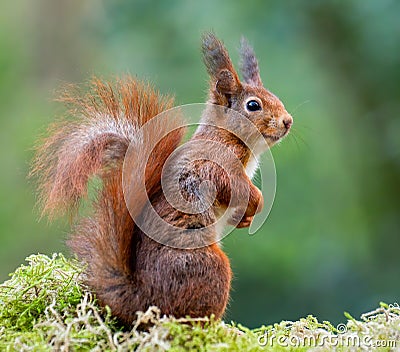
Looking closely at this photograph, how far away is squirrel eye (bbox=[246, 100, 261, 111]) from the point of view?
1764 millimetres

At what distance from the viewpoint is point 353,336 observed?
1414mm

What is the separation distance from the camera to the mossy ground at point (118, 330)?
1323 millimetres

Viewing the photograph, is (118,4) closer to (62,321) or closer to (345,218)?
(345,218)

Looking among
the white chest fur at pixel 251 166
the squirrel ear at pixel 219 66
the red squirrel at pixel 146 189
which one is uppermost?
the squirrel ear at pixel 219 66

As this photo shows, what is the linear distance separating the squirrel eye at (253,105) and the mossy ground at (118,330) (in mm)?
570

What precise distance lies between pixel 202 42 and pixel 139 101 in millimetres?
230

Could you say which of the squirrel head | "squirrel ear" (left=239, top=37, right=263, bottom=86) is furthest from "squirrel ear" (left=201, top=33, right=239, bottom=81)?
"squirrel ear" (left=239, top=37, right=263, bottom=86)

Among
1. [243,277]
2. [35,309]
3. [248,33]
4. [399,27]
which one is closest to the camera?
[35,309]

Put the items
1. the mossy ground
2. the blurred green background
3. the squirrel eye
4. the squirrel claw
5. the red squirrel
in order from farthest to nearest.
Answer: the blurred green background < the squirrel eye < the squirrel claw < the red squirrel < the mossy ground

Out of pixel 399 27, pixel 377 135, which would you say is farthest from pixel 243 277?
pixel 399 27

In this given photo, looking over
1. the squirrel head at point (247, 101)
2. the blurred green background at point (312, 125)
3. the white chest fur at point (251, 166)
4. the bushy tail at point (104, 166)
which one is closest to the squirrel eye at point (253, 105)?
the squirrel head at point (247, 101)

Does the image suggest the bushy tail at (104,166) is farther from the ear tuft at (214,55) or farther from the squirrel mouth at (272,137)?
the squirrel mouth at (272,137)

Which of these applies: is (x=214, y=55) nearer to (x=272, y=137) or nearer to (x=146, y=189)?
(x=272, y=137)

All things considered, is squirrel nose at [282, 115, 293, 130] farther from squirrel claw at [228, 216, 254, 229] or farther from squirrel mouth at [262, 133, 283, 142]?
squirrel claw at [228, 216, 254, 229]
